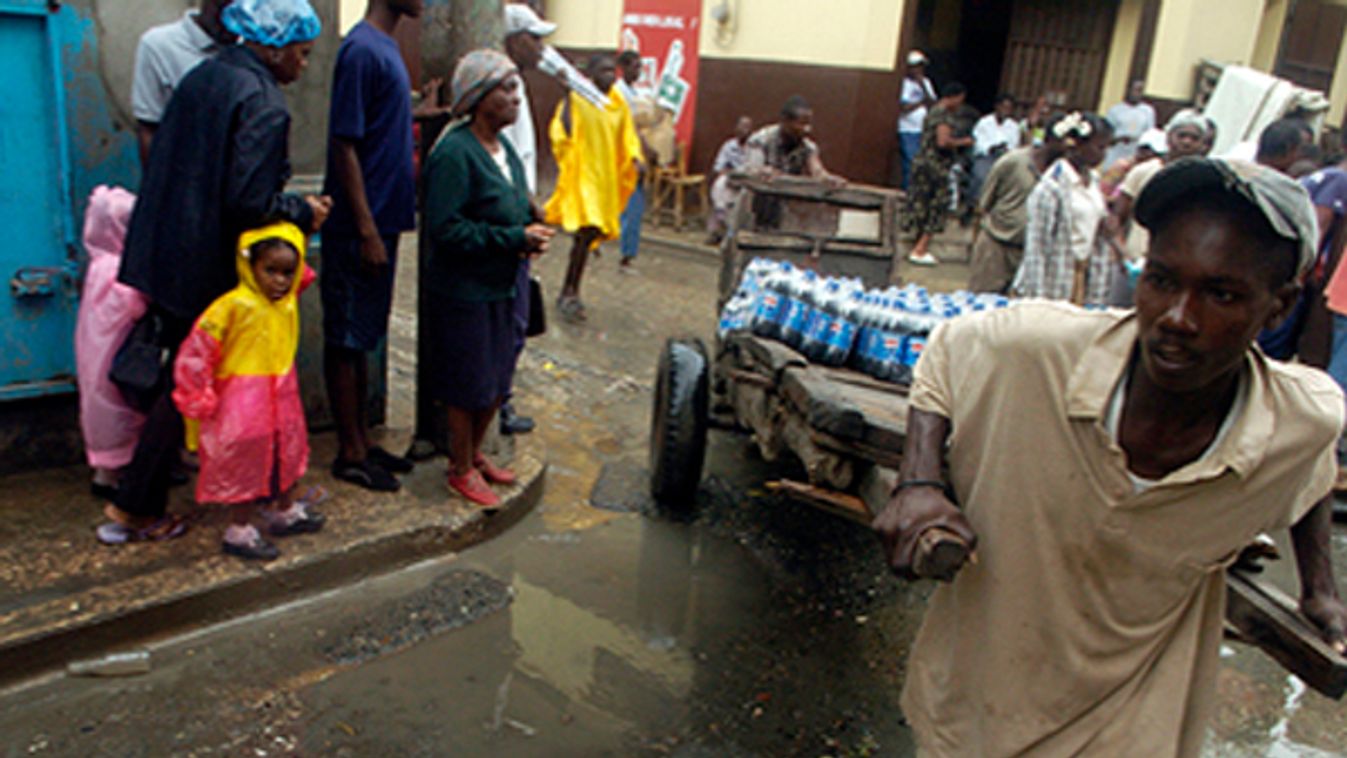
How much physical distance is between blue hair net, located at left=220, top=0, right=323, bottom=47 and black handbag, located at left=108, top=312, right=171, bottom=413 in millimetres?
1028

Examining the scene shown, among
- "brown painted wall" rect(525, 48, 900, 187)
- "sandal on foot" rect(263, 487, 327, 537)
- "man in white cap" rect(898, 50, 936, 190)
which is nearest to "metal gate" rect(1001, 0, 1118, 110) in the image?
"man in white cap" rect(898, 50, 936, 190)

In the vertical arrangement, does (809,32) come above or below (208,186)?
above

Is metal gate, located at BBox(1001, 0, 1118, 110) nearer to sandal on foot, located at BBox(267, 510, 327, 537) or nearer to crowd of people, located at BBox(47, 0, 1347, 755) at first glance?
crowd of people, located at BBox(47, 0, 1347, 755)

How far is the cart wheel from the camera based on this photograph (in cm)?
445

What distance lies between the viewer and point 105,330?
11.7 ft

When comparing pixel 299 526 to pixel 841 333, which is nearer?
pixel 299 526

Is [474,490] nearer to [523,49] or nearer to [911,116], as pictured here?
[523,49]

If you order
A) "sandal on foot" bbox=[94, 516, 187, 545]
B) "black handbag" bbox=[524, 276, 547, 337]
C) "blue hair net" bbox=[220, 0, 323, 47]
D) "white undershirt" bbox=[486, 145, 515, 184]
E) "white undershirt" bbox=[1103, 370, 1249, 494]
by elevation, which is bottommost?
"sandal on foot" bbox=[94, 516, 187, 545]

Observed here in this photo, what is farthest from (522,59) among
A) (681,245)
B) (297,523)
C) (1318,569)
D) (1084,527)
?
(681,245)

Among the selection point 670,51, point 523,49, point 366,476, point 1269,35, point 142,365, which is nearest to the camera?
point 142,365

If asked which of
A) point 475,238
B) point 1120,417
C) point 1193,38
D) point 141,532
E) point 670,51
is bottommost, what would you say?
point 141,532

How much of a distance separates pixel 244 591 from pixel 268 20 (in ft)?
6.32

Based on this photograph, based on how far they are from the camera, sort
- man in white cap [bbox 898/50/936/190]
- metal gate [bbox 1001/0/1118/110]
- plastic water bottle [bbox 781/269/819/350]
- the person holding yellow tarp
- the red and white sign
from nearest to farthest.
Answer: plastic water bottle [bbox 781/269/819/350], the person holding yellow tarp, man in white cap [bbox 898/50/936/190], metal gate [bbox 1001/0/1118/110], the red and white sign

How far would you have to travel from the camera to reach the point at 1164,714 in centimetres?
186
